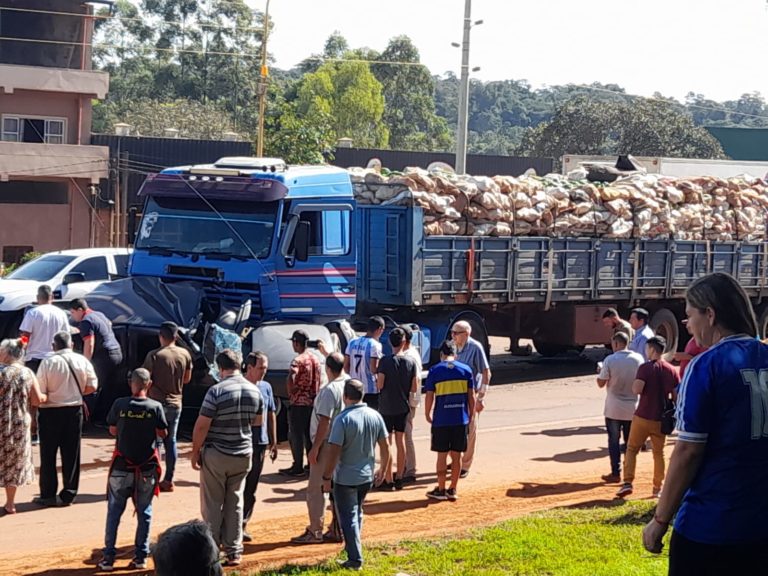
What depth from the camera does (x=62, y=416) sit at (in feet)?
36.8

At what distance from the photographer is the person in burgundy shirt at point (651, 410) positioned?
11.8 metres

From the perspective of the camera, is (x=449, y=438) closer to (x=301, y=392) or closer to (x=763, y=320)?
(x=301, y=392)

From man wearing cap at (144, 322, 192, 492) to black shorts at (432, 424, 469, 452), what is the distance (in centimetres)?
260

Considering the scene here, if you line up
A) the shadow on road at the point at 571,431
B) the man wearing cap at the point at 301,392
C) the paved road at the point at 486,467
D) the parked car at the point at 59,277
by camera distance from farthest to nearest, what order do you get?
the parked car at the point at 59,277, the shadow on road at the point at 571,431, the man wearing cap at the point at 301,392, the paved road at the point at 486,467

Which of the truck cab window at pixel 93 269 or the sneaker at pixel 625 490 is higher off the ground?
the truck cab window at pixel 93 269

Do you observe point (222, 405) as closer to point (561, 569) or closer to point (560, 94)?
point (561, 569)

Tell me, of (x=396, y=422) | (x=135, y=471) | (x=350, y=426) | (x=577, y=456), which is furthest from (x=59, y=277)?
(x=350, y=426)

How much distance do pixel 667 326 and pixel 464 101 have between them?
11.2 m

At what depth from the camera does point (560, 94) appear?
193 meters

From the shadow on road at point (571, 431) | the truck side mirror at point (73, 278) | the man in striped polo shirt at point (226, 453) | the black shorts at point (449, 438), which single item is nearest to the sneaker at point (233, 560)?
the man in striped polo shirt at point (226, 453)

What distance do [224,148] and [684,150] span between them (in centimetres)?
3449

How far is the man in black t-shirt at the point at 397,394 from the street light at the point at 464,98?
60.8 feet

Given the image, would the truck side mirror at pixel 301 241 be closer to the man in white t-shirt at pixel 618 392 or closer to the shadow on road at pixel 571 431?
the shadow on road at pixel 571 431

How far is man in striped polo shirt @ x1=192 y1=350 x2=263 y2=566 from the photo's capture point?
9.16m
